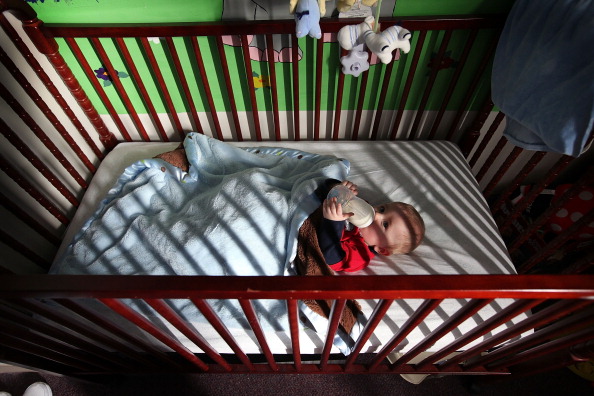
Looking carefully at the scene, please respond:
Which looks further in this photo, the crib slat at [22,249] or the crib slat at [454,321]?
the crib slat at [22,249]

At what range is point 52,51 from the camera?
44.7 inches

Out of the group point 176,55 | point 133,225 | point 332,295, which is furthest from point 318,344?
point 176,55

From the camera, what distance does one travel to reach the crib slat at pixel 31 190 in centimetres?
104

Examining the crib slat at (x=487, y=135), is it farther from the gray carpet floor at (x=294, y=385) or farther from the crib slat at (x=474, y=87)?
the gray carpet floor at (x=294, y=385)

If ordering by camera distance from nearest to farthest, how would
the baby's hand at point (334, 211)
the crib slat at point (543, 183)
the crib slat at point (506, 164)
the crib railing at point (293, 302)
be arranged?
the crib railing at point (293, 302) < the baby's hand at point (334, 211) < the crib slat at point (543, 183) < the crib slat at point (506, 164)

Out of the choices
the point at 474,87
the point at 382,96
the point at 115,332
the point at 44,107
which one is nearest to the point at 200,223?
the point at 115,332

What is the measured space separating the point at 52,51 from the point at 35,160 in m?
0.37

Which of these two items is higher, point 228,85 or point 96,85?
point 96,85

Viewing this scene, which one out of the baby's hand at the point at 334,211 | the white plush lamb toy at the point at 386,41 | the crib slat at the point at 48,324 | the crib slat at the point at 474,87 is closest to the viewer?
the crib slat at the point at 48,324

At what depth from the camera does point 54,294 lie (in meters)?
0.56

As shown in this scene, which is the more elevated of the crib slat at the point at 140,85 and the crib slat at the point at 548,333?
the crib slat at the point at 140,85

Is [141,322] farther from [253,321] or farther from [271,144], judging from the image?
[271,144]

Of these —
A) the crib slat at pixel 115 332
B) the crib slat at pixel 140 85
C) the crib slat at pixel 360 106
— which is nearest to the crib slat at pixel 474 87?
the crib slat at pixel 360 106

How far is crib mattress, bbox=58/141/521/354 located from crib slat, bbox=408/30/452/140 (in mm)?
77
